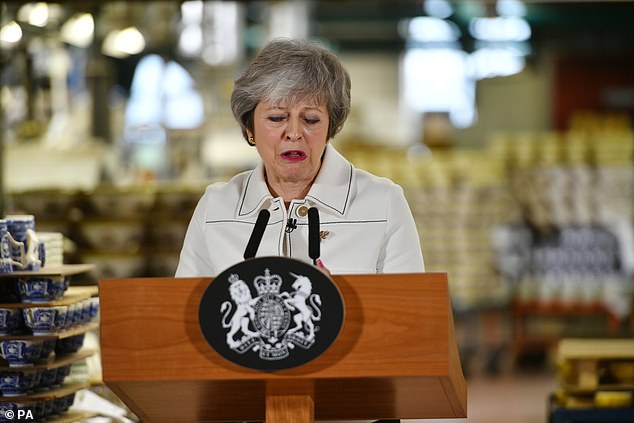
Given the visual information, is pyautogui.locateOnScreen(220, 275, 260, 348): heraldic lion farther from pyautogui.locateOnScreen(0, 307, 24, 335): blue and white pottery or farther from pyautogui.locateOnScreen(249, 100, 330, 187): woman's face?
pyautogui.locateOnScreen(0, 307, 24, 335): blue and white pottery

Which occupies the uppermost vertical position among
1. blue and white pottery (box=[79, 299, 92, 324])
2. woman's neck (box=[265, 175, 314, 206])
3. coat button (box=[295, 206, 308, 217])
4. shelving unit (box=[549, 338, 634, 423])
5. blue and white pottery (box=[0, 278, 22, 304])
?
woman's neck (box=[265, 175, 314, 206])

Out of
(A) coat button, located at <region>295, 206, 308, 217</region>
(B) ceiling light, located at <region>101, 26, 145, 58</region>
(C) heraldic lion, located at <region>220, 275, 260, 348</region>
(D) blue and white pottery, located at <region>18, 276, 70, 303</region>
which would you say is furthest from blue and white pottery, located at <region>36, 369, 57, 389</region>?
(B) ceiling light, located at <region>101, 26, 145, 58</region>

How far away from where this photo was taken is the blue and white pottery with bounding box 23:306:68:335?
3.02 m

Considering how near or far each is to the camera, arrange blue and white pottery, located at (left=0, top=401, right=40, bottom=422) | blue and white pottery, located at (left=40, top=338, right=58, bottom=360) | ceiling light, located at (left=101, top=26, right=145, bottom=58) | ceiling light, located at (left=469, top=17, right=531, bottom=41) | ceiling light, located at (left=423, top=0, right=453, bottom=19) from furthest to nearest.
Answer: ceiling light, located at (left=469, top=17, right=531, bottom=41)
ceiling light, located at (left=423, top=0, right=453, bottom=19)
ceiling light, located at (left=101, top=26, right=145, bottom=58)
blue and white pottery, located at (left=40, top=338, right=58, bottom=360)
blue and white pottery, located at (left=0, top=401, right=40, bottom=422)

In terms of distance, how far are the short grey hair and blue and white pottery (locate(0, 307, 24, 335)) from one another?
884 millimetres

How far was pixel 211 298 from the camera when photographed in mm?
2141

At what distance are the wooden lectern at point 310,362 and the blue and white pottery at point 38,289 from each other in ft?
2.98

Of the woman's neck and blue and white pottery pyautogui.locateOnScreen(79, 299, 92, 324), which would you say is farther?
blue and white pottery pyautogui.locateOnScreen(79, 299, 92, 324)

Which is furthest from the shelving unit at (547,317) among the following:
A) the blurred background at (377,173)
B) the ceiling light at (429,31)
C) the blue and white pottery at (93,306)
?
the ceiling light at (429,31)

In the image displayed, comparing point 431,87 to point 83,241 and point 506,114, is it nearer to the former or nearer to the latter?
point 506,114

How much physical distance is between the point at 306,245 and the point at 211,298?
2.10ft

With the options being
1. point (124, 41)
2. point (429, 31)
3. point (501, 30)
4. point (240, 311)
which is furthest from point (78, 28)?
point (429, 31)

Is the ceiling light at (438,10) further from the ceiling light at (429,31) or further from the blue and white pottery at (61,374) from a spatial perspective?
the blue and white pottery at (61,374)

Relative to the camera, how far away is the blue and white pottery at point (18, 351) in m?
2.98
